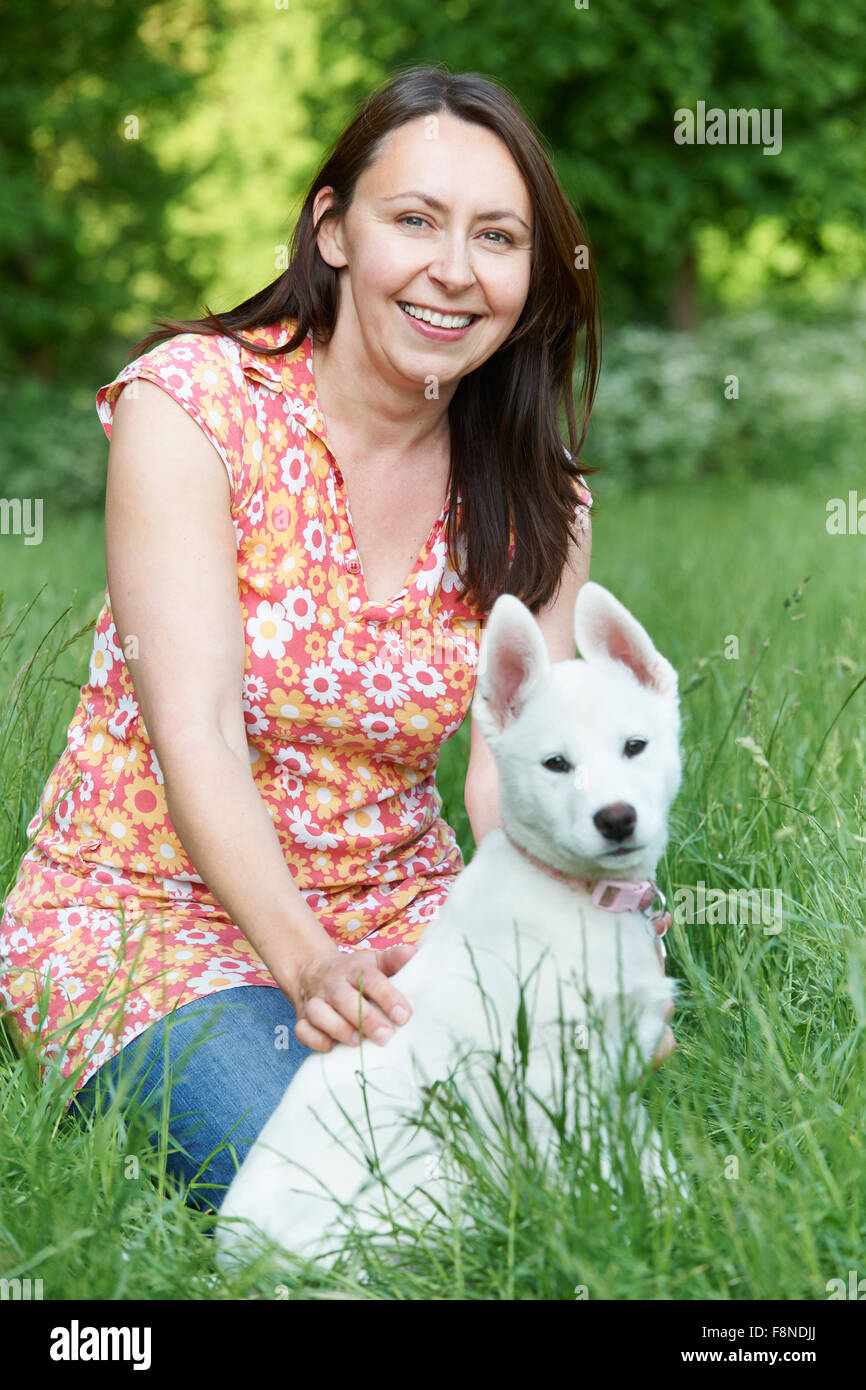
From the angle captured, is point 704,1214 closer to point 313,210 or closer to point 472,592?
point 472,592

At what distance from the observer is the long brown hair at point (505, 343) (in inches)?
98.4

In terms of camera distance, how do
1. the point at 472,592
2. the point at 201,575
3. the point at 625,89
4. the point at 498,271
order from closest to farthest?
the point at 201,575 → the point at 498,271 → the point at 472,592 → the point at 625,89

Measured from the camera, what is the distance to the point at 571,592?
9.43 ft

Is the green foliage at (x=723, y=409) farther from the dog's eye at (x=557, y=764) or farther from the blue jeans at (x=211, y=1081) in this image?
the dog's eye at (x=557, y=764)

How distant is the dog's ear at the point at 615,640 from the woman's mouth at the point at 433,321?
78 cm

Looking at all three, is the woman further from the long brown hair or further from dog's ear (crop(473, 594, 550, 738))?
dog's ear (crop(473, 594, 550, 738))

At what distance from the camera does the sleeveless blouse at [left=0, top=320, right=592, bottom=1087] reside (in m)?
2.41

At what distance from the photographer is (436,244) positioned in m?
2.44

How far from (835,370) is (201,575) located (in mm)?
12735

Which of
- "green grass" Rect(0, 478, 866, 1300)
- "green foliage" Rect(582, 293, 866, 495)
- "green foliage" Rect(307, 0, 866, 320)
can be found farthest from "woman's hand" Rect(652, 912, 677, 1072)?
"green foliage" Rect(582, 293, 866, 495)

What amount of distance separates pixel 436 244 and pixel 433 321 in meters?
0.14

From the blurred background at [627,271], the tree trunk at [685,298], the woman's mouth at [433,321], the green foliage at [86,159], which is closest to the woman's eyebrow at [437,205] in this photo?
the woman's mouth at [433,321]

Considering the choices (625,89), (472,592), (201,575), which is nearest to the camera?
(201,575)

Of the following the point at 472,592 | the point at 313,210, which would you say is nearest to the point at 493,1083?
the point at 472,592
